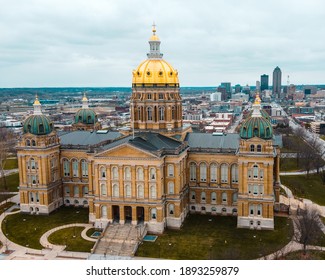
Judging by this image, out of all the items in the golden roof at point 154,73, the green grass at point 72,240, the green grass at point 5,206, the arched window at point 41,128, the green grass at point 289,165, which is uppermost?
the golden roof at point 154,73

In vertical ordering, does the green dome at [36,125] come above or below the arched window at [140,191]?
above

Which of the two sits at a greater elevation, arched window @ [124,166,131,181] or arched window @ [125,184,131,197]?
arched window @ [124,166,131,181]

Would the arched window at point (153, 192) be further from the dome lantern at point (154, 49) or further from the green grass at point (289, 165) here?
the green grass at point (289, 165)

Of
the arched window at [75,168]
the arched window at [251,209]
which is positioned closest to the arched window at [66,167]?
the arched window at [75,168]

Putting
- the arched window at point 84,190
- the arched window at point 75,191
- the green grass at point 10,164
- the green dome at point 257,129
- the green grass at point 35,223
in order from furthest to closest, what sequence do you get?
the green grass at point 10,164
the arched window at point 75,191
the arched window at point 84,190
the green dome at point 257,129
the green grass at point 35,223

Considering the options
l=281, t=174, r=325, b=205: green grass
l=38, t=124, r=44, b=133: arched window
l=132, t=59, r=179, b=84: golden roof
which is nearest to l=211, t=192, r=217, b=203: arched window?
l=281, t=174, r=325, b=205: green grass

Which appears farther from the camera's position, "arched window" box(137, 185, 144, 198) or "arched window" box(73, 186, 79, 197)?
"arched window" box(73, 186, 79, 197)

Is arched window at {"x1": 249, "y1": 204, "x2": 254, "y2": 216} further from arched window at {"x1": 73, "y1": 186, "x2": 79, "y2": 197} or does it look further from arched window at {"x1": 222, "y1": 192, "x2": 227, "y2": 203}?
arched window at {"x1": 73, "y1": 186, "x2": 79, "y2": 197}
